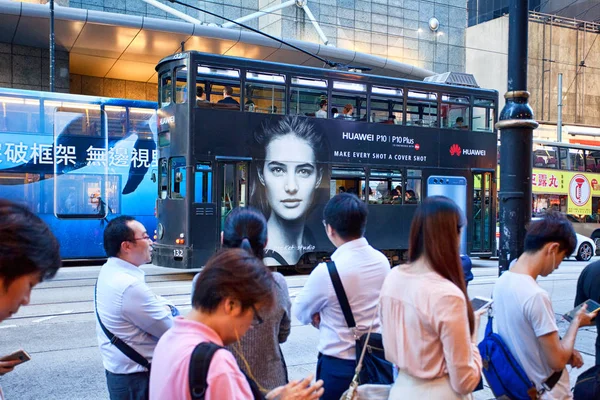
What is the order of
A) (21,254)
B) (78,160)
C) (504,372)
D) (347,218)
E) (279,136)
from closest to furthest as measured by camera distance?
(21,254), (504,372), (347,218), (279,136), (78,160)

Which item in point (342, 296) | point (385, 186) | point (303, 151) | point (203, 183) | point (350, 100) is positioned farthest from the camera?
point (385, 186)

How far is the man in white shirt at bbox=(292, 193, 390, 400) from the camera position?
321cm

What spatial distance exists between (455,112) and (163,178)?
24.8 feet

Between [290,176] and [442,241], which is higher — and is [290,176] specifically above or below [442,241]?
above

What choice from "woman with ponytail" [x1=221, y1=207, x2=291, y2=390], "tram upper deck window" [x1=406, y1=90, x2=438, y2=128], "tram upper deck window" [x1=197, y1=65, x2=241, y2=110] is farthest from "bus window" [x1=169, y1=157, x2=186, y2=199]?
"woman with ponytail" [x1=221, y1=207, x2=291, y2=390]

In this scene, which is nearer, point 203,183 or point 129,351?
point 129,351

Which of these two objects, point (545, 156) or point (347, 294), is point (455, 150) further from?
point (347, 294)

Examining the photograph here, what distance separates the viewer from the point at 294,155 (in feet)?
43.0

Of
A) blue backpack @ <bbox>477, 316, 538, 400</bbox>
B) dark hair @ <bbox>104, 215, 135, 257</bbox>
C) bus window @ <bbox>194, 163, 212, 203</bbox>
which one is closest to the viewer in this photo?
blue backpack @ <bbox>477, 316, 538, 400</bbox>

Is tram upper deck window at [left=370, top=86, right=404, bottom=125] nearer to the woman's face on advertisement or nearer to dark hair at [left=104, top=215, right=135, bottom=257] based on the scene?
the woman's face on advertisement

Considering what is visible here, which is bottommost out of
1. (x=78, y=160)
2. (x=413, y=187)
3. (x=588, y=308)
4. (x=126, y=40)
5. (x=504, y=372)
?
(x=504, y=372)

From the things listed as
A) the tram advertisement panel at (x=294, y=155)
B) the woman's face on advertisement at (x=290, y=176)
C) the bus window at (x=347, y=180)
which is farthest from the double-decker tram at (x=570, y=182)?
the woman's face on advertisement at (x=290, y=176)

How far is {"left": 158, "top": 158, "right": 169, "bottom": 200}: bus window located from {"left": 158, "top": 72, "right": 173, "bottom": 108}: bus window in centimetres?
126

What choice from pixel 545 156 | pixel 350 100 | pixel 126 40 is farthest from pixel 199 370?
pixel 126 40
